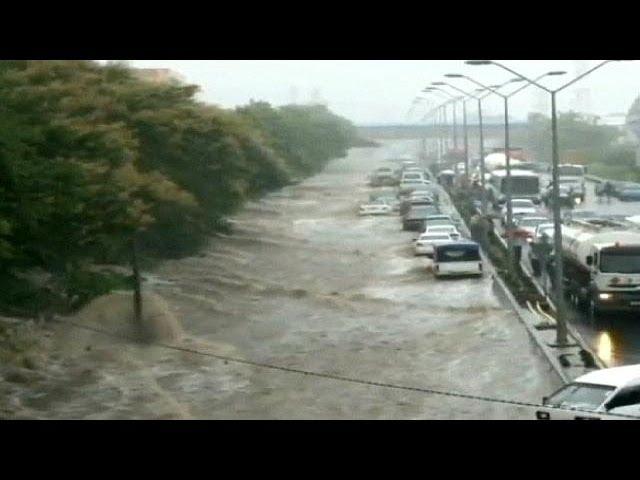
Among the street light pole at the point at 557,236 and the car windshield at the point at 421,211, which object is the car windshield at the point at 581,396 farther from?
the car windshield at the point at 421,211

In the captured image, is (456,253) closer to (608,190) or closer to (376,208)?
(376,208)

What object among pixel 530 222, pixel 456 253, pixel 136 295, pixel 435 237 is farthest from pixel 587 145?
pixel 136 295

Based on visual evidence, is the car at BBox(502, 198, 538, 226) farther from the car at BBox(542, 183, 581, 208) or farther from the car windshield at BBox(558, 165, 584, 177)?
the car windshield at BBox(558, 165, 584, 177)

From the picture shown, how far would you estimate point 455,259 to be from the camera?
30.8 feet

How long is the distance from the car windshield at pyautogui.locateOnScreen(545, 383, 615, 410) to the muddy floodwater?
0.84 m

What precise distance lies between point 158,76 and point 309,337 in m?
3.66

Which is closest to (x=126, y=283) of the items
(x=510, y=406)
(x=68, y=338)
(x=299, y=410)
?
(x=68, y=338)

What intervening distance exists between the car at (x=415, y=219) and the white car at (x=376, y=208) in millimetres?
205

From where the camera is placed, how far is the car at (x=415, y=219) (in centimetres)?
1080

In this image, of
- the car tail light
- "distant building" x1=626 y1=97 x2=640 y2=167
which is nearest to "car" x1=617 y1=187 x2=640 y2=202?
"distant building" x1=626 y1=97 x2=640 y2=167

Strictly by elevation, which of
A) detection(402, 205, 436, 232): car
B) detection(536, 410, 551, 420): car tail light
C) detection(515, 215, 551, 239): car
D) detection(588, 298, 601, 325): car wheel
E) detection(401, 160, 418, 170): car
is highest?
detection(401, 160, 418, 170): car

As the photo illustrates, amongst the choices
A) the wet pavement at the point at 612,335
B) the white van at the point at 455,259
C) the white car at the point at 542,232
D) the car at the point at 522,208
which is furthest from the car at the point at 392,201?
the car at the point at 522,208

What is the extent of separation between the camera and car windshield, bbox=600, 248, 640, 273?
9.28 meters
